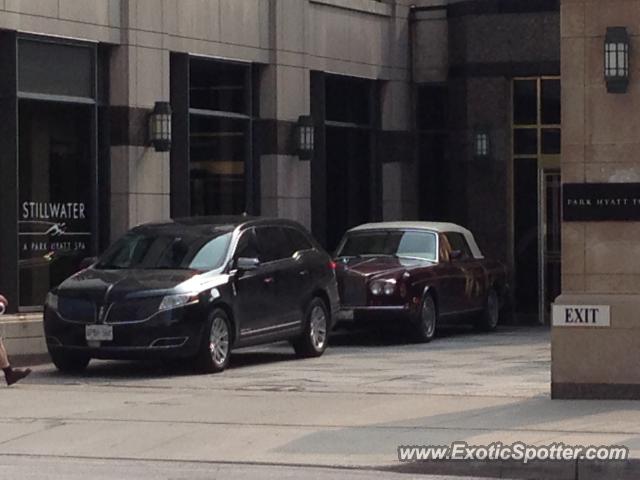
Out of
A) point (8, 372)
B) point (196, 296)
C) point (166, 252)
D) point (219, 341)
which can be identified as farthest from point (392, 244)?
point (8, 372)

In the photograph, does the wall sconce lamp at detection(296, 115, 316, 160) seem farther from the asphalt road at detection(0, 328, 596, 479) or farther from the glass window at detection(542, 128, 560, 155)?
the asphalt road at detection(0, 328, 596, 479)

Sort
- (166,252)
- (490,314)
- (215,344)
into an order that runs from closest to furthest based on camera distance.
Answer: (215,344) → (166,252) → (490,314)

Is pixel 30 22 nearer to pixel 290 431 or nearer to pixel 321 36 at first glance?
pixel 321 36

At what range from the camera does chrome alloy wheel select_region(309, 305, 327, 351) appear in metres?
20.6

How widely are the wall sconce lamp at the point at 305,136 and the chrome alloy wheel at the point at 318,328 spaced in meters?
5.17

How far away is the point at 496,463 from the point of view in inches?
455

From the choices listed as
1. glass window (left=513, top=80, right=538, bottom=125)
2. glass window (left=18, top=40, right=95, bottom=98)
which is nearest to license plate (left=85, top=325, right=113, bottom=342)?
glass window (left=18, top=40, right=95, bottom=98)

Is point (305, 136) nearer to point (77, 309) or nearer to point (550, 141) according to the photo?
point (550, 141)

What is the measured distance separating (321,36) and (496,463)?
15700 mm

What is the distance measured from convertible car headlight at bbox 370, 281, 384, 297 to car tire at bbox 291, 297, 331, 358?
5.50 feet

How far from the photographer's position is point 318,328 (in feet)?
68.2

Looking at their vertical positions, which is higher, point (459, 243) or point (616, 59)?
point (616, 59)

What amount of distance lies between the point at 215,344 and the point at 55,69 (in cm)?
494

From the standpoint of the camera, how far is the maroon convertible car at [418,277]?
74.1 feet
